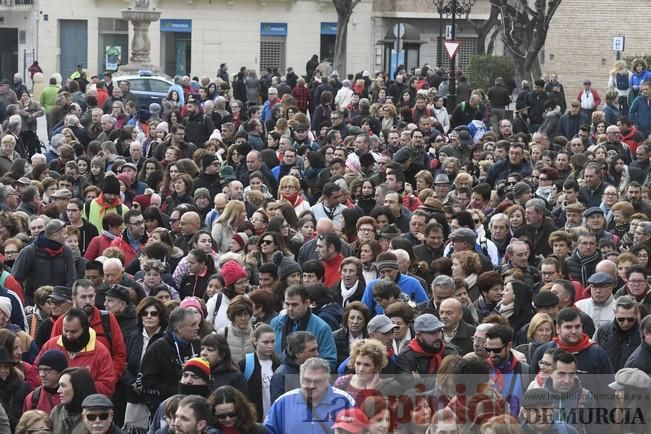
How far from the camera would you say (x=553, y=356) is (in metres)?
10.8

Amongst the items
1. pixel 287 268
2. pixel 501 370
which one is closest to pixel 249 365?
pixel 501 370

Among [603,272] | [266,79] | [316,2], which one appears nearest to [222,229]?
[603,272]

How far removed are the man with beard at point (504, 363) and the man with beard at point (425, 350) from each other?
0.40m

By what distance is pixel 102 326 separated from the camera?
483 inches

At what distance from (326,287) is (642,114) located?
16.6m

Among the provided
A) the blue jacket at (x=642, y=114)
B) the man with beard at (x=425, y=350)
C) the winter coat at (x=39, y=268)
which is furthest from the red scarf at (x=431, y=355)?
the blue jacket at (x=642, y=114)

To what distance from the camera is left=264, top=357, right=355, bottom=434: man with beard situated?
10.1m

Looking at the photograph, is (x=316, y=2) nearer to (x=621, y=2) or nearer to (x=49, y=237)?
(x=621, y=2)

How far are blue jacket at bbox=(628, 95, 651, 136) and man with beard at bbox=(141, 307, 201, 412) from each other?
60.3 feet

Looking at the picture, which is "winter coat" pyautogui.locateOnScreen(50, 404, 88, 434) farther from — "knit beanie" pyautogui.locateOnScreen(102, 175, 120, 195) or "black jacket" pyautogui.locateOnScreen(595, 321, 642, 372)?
"knit beanie" pyautogui.locateOnScreen(102, 175, 120, 195)

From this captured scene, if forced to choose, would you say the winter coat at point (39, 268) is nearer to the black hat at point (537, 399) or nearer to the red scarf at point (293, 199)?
the red scarf at point (293, 199)

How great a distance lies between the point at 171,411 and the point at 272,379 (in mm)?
1642

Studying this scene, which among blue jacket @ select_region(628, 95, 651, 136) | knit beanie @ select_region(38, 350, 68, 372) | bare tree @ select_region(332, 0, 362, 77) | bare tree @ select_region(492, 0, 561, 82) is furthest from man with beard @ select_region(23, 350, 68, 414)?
bare tree @ select_region(332, 0, 362, 77)

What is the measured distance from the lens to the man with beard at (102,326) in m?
12.2
